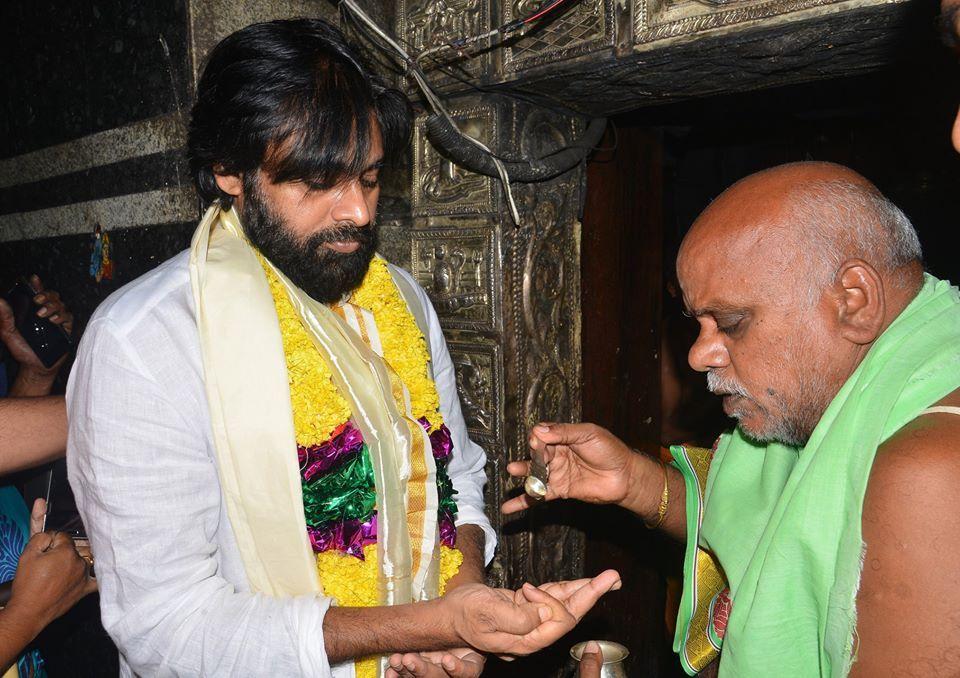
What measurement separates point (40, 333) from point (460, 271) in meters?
2.09

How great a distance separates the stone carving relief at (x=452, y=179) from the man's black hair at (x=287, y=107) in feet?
2.85

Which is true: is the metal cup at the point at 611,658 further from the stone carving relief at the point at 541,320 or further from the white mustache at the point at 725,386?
the stone carving relief at the point at 541,320

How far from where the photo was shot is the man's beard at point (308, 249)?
1877 millimetres

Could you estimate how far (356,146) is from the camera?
5.98 feet

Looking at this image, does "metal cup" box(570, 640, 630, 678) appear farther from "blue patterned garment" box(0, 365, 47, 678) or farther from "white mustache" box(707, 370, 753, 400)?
"blue patterned garment" box(0, 365, 47, 678)

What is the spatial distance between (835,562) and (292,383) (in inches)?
51.6

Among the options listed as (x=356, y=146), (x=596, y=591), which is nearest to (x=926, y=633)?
(x=596, y=591)

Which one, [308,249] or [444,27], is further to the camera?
[444,27]

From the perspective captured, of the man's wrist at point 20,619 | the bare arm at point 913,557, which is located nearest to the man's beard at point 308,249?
the man's wrist at point 20,619

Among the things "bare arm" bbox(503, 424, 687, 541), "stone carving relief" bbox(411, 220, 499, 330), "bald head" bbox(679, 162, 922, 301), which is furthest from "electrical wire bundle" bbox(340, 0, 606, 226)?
"bald head" bbox(679, 162, 922, 301)

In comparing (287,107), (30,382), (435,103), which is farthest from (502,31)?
(30,382)

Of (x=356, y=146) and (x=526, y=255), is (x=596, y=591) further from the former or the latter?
(x=526, y=255)

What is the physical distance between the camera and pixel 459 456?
223 centimetres

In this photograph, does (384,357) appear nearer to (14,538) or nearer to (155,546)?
(155,546)
